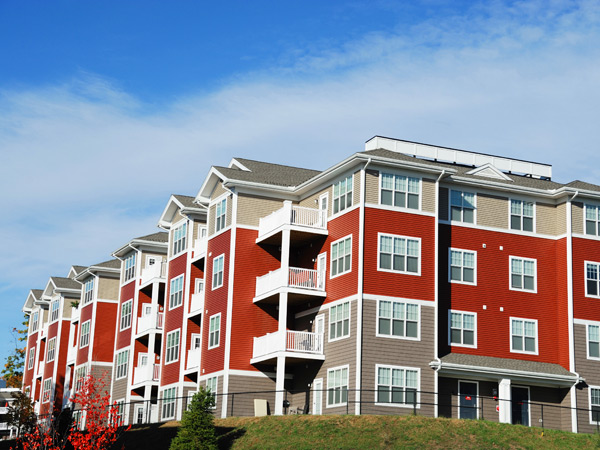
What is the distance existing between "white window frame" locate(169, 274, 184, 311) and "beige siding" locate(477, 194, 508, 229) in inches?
767

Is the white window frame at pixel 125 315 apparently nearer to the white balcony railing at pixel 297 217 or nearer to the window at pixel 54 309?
the window at pixel 54 309

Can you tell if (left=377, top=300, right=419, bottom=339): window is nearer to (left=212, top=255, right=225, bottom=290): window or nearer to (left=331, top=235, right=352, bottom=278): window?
(left=331, top=235, right=352, bottom=278): window

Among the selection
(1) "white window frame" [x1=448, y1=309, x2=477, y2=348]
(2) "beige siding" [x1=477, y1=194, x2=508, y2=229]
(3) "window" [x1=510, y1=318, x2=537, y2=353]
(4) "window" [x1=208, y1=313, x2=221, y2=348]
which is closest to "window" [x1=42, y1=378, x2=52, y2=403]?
(4) "window" [x1=208, y1=313, x2=221, y2=348]

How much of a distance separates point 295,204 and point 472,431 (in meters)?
18.5

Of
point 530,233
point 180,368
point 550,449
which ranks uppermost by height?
point 530,233

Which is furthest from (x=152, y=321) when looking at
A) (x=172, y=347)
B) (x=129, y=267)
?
(x=129, y=267)

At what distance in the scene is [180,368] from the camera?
56.7 m

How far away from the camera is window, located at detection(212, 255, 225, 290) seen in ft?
175

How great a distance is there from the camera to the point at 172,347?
195 ft

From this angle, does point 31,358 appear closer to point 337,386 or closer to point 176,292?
point 176,292

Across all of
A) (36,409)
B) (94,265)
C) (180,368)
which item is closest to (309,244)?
(180,368)

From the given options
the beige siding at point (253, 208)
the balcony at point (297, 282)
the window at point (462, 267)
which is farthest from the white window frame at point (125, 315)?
the window at point (462, 267)

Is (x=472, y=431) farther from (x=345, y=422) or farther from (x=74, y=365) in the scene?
(x=74, y=365)

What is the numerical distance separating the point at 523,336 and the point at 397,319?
7.74 metres
